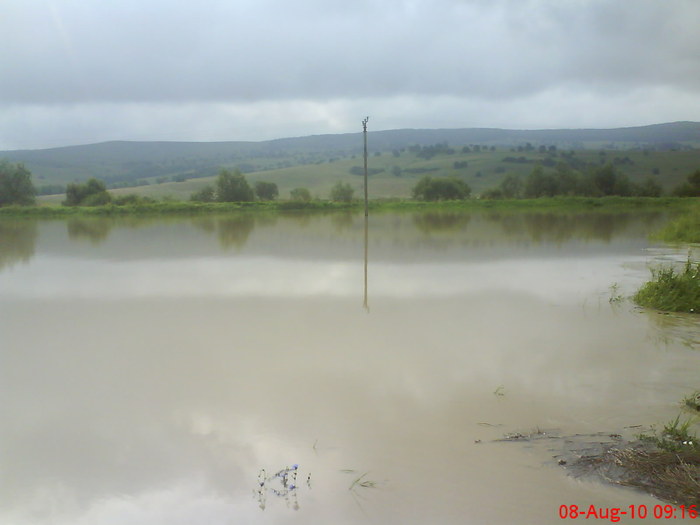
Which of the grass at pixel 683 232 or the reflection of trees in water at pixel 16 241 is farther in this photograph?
the grass at pixel 683 232

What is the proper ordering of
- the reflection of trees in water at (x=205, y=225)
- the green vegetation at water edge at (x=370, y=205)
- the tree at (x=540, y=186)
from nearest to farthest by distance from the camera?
the reflection of trees in water at (x=205, y=225), the green vegetation at water edge at (x=370, y=205), the tree at (x=540, y=186)

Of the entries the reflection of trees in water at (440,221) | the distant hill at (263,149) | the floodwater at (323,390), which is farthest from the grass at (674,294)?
the distant hill at (263,149)

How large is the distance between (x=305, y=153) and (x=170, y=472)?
4172 inches

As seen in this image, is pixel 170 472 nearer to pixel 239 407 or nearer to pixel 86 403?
pixel 239 407

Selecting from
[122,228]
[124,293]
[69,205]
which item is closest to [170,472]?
[124,293]

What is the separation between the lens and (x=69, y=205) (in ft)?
116

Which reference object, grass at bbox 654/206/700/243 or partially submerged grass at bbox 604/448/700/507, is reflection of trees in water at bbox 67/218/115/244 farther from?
partially submerged grass at bbox 604/448/700/507

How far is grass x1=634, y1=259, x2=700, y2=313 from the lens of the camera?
7461 mm

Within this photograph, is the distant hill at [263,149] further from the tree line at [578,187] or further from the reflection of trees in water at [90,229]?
the reflection of trees in water at [90,229]

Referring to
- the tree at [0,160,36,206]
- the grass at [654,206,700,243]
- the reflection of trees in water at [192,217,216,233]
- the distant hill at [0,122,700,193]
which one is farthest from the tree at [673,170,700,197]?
the distant hill at [0,122,700,193]

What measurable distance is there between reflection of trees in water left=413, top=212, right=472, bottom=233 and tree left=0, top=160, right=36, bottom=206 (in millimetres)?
23197

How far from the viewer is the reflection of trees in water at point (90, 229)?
19.8 m

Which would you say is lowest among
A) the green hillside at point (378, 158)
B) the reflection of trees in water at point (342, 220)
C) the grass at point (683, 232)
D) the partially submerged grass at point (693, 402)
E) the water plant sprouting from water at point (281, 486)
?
the reflection of trees in water at point (342, 220)

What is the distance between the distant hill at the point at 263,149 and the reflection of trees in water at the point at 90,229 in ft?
159
